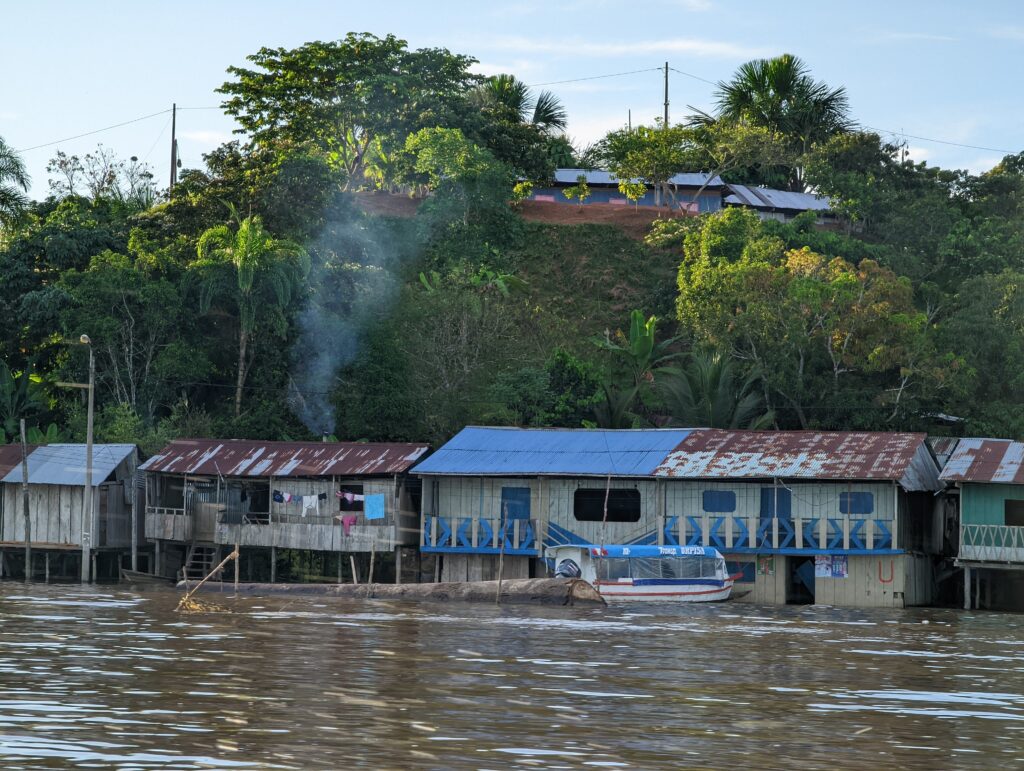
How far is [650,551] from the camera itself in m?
37.4

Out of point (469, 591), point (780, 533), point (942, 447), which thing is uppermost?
point (942, 447)

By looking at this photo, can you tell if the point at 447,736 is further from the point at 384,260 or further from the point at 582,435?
the point at 384,260

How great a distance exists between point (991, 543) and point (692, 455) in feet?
26.2

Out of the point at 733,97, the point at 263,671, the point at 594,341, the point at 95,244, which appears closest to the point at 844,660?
the point at 263,671

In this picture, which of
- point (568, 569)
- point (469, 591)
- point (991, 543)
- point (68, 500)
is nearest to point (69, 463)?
point (68, 500)

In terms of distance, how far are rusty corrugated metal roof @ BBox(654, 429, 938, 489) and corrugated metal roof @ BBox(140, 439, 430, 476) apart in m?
8.06

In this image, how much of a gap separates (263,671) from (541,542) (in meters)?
18.2

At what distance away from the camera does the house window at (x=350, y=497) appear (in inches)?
1674

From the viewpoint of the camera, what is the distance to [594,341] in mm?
55312

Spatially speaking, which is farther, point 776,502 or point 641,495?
point 641,495

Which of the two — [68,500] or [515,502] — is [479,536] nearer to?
[515,502]

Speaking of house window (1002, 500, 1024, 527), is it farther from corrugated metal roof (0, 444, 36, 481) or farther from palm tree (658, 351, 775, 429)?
corrugated metal roof (0, 444, 36, 481)

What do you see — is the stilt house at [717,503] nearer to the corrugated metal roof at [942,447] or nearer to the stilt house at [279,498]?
the corrugated metal roof at [942,447]

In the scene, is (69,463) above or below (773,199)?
below
